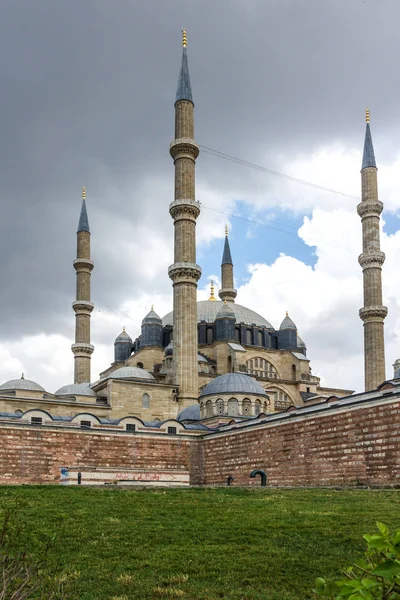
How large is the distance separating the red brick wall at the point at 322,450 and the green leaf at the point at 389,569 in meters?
15.5

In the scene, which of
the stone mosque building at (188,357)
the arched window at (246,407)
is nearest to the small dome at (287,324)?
the stone mosque building at (188,357)

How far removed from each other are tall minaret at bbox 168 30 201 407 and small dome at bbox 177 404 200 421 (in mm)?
1784

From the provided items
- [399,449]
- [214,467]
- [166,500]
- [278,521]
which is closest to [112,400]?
[214,467]

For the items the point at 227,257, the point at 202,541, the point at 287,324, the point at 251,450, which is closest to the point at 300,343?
the point at 287,324

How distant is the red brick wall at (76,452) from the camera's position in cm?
2238

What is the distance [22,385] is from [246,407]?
13.2 m

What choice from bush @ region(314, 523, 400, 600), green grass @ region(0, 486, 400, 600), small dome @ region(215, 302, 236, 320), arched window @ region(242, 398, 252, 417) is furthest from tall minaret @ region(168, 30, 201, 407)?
bush @ region(314, 523, 400, 600)

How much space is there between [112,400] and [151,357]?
9404mm

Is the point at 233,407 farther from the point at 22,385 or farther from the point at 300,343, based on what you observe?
the point at 300,343

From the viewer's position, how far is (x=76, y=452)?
23.7 meters

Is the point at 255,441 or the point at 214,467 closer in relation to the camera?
the point at 255,441

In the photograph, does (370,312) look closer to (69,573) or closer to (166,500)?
(166,500)

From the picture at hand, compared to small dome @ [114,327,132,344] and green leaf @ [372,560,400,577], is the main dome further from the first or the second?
green leaf @ [372,560,400,577]

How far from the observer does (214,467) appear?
25.4 m
